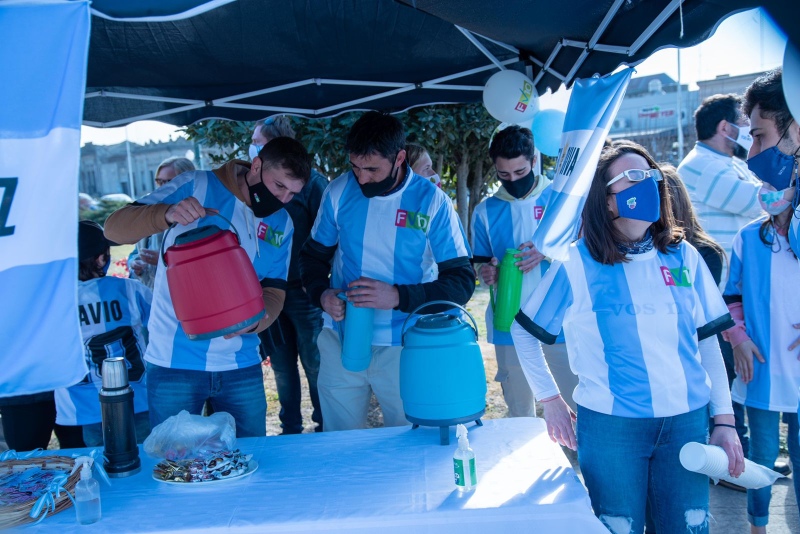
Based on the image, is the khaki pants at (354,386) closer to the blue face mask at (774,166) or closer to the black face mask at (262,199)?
the black face mask at (262,199)

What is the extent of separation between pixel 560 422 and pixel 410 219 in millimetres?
1037

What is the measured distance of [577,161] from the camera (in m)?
1.97

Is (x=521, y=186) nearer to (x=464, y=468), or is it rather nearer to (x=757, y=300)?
(x=757, y=300)

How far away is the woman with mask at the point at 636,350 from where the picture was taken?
188cm

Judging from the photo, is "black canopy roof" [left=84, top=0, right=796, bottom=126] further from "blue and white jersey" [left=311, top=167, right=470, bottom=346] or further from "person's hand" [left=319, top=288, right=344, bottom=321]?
"person's hand" [left=319, top=288, right=344, bottom=321]

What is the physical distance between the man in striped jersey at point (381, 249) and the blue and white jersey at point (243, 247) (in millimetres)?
204

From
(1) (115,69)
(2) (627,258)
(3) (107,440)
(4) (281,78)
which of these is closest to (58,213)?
(3) (107,440)

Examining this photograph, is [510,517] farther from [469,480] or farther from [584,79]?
[584,79]

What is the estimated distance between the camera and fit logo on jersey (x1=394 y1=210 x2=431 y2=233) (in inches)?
106

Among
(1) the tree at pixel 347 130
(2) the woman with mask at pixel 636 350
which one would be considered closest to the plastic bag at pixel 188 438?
(2) the woman with mask at pixel 636 350

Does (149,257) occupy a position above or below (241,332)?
above

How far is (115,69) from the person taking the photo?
3.00 metres

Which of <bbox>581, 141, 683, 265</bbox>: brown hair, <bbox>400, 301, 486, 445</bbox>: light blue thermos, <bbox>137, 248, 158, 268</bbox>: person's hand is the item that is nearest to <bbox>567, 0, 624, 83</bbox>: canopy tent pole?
<bbox>581, 141, 683, 265</bbox>: brown hair

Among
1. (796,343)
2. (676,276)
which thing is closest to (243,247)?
(676,276)
